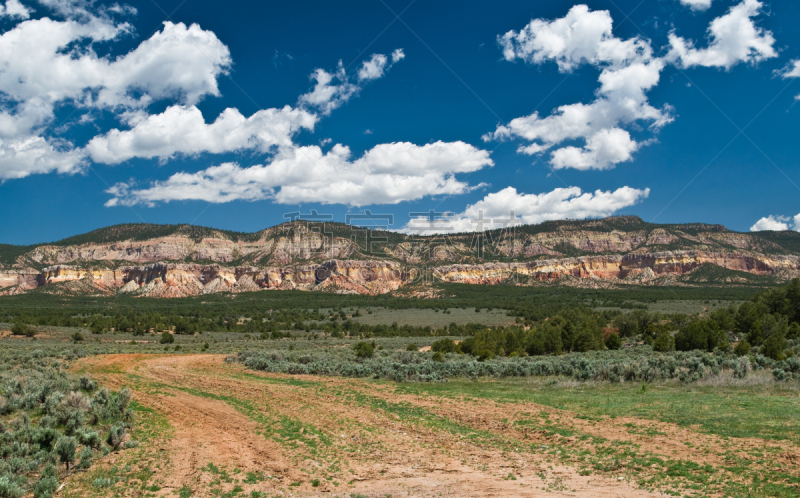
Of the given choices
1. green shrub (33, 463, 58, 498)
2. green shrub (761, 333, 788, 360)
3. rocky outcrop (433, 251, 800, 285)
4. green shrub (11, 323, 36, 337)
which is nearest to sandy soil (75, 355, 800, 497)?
green shrub (33, 463, 58, 498)

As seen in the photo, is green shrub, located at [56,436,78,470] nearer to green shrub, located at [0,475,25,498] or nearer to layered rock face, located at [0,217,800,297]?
green shrub, located at [0,475,25,498]

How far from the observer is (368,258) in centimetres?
12506

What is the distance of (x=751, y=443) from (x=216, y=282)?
125 meters

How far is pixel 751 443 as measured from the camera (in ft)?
27.1

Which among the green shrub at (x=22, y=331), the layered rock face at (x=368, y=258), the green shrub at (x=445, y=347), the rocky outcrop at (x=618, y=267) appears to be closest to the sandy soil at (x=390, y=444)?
the green shrub at (x=445, y=347)

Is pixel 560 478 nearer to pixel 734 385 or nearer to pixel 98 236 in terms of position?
pixel 734 385

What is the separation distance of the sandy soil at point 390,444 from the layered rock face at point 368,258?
342 ft

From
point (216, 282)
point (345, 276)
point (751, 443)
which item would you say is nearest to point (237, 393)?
point (751, 443)

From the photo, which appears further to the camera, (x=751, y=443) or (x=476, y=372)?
(x=476, y=372)

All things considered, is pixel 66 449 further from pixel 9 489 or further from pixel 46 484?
pixel 9 489

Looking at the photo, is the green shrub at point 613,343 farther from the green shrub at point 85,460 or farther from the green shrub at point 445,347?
the green shrub at point 85,460

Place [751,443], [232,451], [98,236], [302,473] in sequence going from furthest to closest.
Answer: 1. [98,236]
2. [232,451]
3. [751,443]
4. [302,473]

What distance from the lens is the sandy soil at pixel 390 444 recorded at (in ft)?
23.3

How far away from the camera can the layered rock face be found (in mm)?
116625
